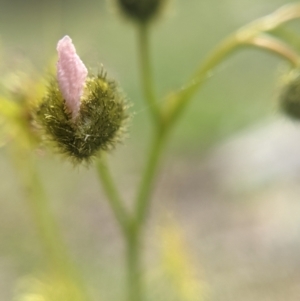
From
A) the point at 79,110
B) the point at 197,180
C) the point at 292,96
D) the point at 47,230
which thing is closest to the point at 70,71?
the point at 79,110

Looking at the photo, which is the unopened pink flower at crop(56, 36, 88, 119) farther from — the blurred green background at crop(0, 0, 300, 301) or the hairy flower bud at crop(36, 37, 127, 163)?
the blurred green background at crop(0, 0, 300, 301)

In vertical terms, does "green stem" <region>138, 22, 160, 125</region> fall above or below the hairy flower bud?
above

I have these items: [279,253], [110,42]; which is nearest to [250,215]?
[279,253]

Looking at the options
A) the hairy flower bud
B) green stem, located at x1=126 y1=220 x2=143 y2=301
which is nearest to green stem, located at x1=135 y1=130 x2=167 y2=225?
green stem, located at x1=126 y1=220 x2=143 y2=301

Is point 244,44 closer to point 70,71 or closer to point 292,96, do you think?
point 292,96

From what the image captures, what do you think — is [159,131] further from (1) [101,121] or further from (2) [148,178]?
(1) [101,121]

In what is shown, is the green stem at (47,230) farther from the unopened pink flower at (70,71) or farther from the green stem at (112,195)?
the unopened pink flower at (70,71)
